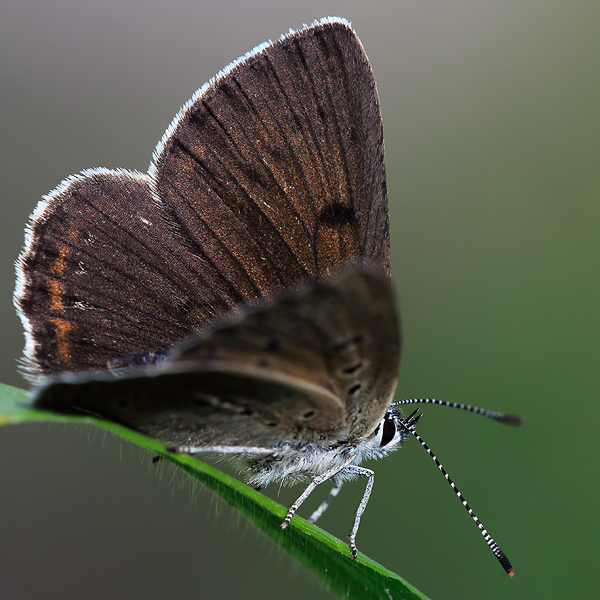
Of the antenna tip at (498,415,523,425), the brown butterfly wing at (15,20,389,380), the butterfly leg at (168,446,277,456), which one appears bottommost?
the butterfly leg at (168,446,277,456)

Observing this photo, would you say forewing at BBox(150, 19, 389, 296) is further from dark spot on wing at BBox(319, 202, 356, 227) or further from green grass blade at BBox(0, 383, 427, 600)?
green grass blade at BBox(0, 383, 427, 600)

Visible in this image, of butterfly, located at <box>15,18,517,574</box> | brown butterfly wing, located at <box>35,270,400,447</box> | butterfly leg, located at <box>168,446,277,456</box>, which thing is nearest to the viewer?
brown butterfly wing, located at <box>35,270,400,447</box>

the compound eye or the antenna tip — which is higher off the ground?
the antenna tip

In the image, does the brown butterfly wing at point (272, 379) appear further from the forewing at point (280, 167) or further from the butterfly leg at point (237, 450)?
the forewing at point (280, 167)

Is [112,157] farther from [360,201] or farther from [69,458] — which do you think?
[360,201]

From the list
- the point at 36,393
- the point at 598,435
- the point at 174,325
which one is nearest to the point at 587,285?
the point at 598,435

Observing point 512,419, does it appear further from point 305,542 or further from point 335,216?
point 335,216

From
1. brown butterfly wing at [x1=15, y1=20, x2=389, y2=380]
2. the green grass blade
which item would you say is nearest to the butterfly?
brown butterfly wing at [x1=15, y1=20, x2=389, y2=380]

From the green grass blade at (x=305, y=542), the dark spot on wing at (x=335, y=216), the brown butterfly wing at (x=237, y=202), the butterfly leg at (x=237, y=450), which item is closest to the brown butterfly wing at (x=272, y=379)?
the butterfly leg at (x=237, y=450)
